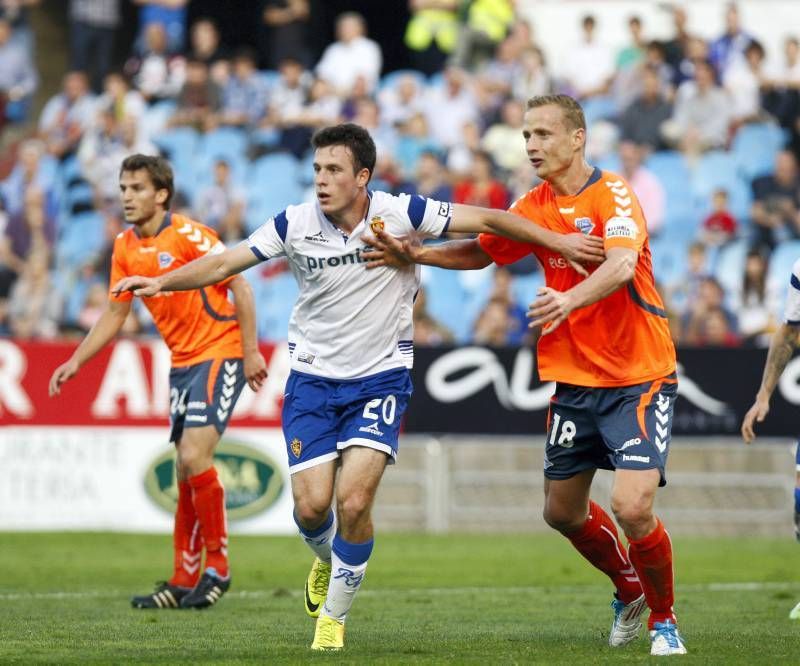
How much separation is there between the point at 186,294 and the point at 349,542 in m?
3.01

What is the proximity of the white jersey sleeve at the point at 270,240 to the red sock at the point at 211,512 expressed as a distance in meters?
2.66

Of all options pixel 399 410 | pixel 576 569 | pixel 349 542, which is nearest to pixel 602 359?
pixel 399 410

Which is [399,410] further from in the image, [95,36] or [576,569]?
[95,36]

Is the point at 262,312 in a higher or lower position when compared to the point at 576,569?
higher

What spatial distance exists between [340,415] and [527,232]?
140 cm

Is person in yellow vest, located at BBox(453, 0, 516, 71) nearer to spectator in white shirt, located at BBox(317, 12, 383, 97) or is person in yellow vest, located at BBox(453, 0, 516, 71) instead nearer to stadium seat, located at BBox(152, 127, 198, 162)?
spectator in white shirt, located at BBox(317, 12, 383, 97)

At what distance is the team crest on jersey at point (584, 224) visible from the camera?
769 centimetres

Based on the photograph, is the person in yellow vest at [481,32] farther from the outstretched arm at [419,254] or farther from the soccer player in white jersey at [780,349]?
the outstretched arm at [419,254]

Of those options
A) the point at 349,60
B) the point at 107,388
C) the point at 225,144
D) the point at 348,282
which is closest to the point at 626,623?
the point at 348,282

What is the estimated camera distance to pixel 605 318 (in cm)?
772

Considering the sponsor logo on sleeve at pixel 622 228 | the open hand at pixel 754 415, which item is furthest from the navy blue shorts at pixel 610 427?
the open hand at pixel 754 415

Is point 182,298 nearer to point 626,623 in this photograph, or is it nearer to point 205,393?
point 205,393

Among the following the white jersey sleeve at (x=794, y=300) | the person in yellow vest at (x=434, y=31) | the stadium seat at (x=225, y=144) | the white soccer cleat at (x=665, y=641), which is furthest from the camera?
the person in yellow vest at (x=434, y=31)

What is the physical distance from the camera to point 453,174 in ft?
68.3
